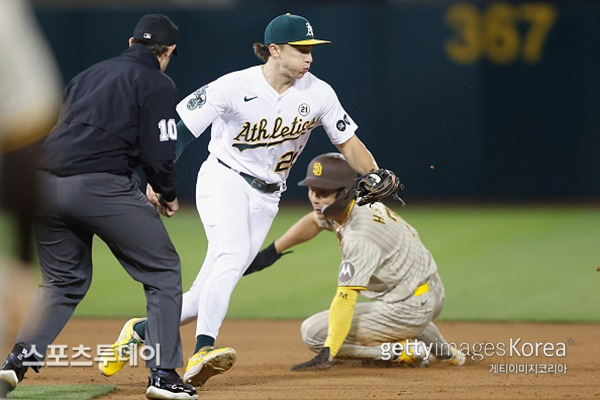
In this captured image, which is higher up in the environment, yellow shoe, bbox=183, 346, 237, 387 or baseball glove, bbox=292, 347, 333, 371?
yellow shoe, bbox=183, 346, 237, 387

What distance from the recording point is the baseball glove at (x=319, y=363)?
6388 millimetres

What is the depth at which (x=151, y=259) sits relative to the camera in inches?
209

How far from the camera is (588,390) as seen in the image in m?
5.69

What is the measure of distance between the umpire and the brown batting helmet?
4.72 ft

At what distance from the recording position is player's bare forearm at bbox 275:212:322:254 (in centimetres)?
698

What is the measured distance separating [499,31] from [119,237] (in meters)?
12.2

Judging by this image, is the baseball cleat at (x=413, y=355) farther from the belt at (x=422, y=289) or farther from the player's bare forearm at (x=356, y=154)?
the player's bare forearm at (x=356, y=154)

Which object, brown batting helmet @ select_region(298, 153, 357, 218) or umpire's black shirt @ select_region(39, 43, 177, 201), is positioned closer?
umpire's black shirt @ select_region(39, 43, 177, 201)

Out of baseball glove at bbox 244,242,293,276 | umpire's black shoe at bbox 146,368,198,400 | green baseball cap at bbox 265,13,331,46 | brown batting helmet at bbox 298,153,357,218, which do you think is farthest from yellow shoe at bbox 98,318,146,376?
green baseball cap at bbox 265,13,331,46

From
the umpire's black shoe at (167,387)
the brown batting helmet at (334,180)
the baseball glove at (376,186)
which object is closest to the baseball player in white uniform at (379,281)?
the brown batting helmet at (334,180)

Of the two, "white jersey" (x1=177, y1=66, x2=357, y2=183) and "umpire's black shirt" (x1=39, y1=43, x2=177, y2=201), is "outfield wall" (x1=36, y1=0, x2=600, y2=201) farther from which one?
"umpire's black shirt" (x1=39, y1=43, x2=177, y2=201)

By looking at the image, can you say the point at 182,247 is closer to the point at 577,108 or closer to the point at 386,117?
the point at 386,117

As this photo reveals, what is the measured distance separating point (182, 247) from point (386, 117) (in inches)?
185

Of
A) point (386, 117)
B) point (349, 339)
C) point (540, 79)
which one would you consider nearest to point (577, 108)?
point (540, 79)
